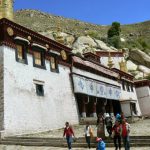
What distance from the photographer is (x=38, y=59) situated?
24672 mm

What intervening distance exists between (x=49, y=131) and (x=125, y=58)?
124ft

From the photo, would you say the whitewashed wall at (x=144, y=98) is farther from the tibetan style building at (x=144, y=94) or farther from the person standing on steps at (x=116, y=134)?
the person standing on steps at (x=116, y=134)

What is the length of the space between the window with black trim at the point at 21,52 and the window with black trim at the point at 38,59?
1.16m

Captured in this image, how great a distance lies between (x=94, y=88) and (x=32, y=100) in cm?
1026

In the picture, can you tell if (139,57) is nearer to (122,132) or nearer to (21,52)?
(21,52)

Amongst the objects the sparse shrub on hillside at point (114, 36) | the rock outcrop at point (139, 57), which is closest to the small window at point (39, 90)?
the rock outcrop at point (139, 57)

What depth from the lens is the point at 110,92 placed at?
117ft

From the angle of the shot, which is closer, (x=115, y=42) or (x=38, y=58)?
(x=38, y=58)

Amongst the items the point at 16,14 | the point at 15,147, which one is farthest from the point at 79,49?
the point at 16,14

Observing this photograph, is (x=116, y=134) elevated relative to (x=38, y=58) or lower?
lower

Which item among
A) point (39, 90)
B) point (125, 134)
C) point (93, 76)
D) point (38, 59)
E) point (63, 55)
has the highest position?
point (63, 55)

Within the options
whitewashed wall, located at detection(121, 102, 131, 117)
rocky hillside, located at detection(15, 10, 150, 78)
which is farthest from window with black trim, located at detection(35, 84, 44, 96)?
whitewashed wall, located at detection(121, 102, 131, 117)

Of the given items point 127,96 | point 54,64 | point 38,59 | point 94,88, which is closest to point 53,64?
point 54,64

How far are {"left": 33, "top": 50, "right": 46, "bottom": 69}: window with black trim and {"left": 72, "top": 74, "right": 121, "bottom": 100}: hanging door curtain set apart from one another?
14.3 ft
